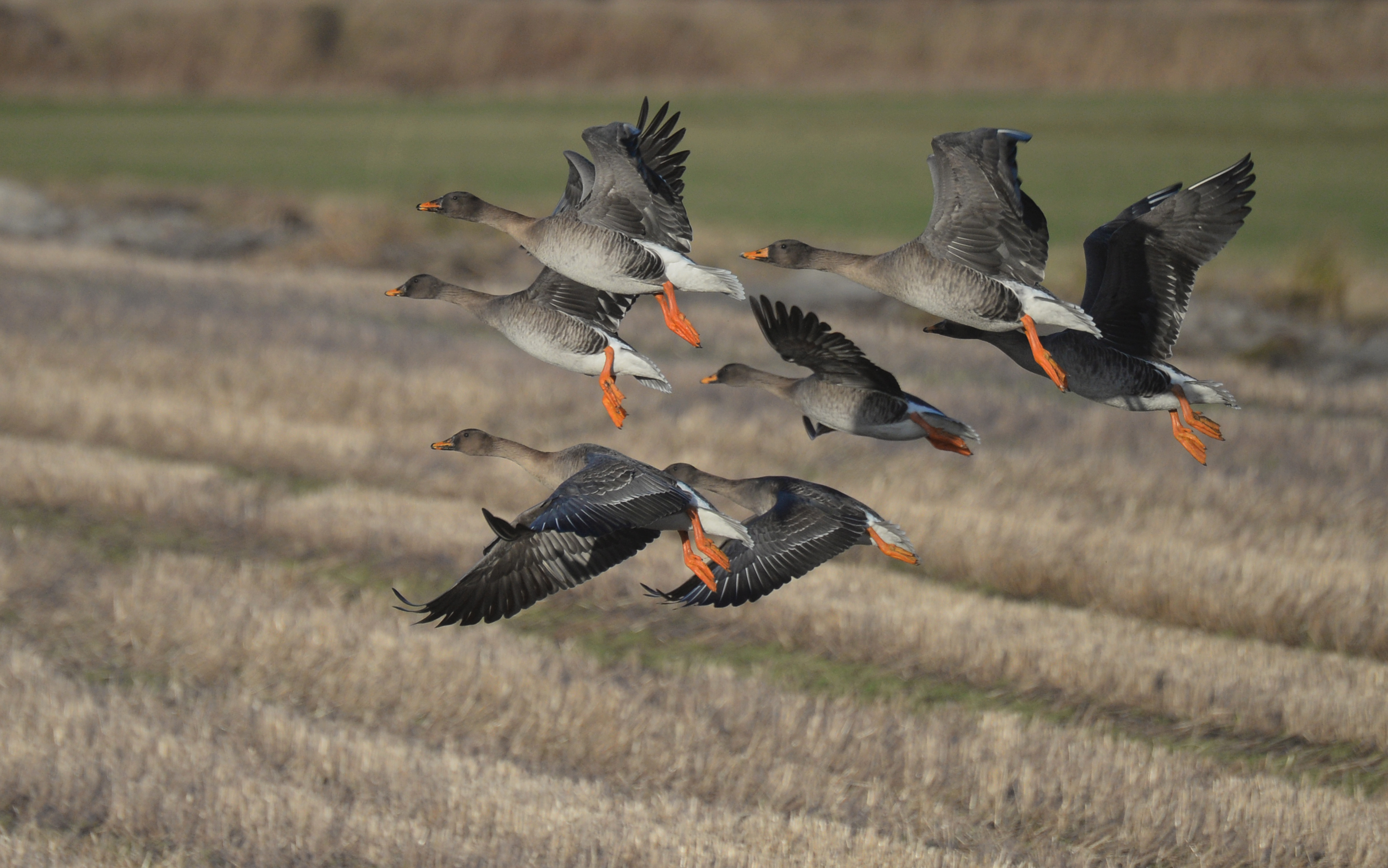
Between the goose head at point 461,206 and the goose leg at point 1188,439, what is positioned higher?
the goose head at point 461,206

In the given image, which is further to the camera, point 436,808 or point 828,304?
point 828,304

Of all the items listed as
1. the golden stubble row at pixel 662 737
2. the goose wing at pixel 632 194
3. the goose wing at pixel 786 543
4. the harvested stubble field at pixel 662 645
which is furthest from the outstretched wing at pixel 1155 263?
the golden stubble row at pixel 662 737

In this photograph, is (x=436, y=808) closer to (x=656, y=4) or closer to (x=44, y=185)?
(x=44, y=185)

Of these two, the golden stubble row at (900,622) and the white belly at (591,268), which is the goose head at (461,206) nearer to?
the white belly at (591,268)

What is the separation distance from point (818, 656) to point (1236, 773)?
3.72 metres

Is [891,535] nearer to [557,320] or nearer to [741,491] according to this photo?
[741,491]

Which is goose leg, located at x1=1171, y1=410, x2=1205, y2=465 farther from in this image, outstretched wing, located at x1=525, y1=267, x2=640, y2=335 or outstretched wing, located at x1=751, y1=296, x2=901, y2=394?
outstretched wing, located at x1=525, y1=267, x2=640, y2=335

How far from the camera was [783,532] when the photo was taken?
5.79 metres

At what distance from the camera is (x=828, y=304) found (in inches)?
1238

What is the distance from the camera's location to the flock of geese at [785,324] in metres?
4.93

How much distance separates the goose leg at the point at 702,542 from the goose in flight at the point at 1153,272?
1247 mm

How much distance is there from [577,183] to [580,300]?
60 cm

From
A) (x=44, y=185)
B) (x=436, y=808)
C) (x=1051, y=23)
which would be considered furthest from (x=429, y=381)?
(x=1051, y=23)

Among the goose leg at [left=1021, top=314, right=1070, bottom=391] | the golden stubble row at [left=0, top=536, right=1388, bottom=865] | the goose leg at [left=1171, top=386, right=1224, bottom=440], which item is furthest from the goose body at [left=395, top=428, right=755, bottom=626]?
the golden stubble row at [left=0, top=536, right=1388, bottom=865]
